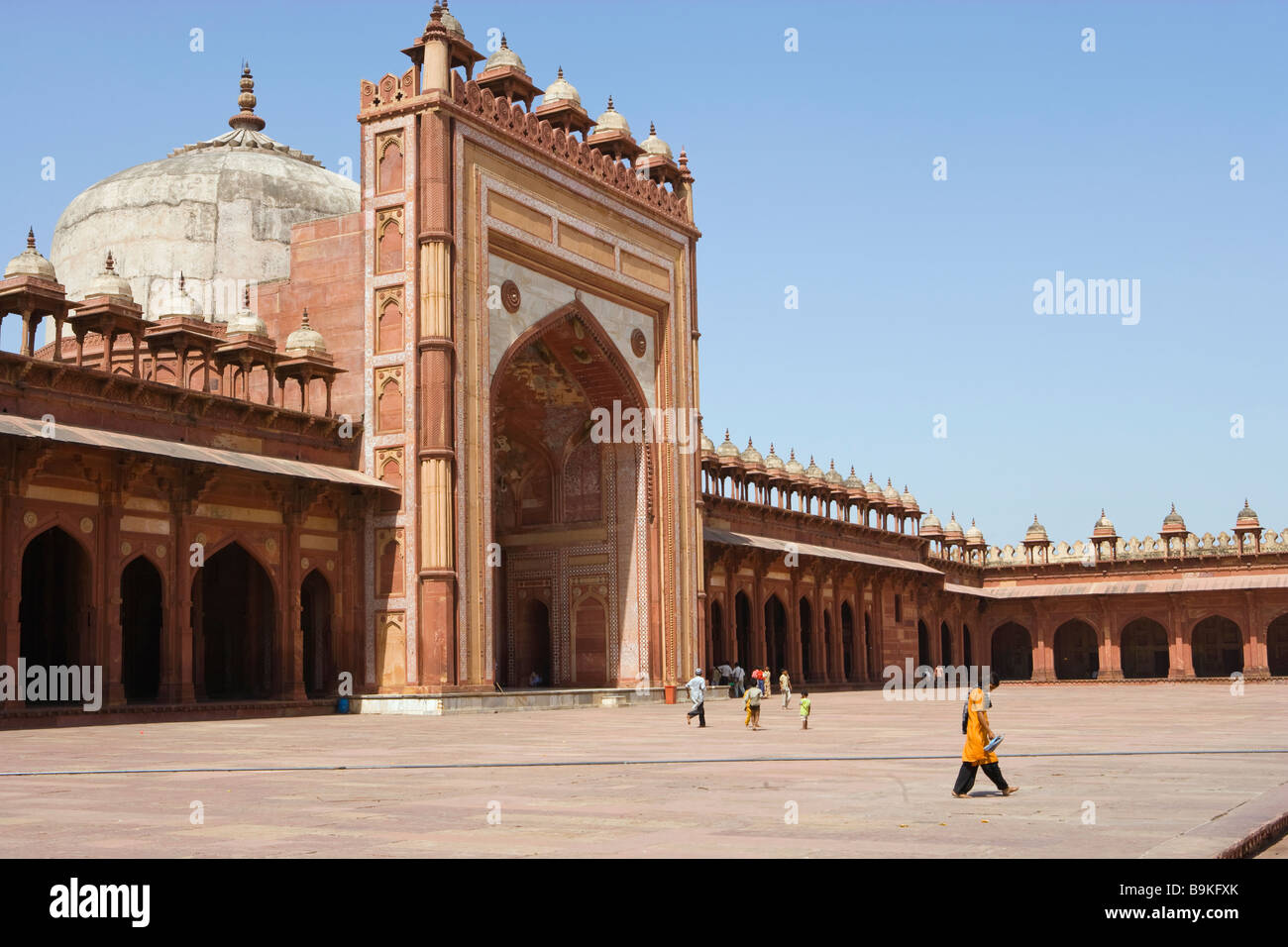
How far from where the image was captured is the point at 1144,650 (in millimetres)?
56281

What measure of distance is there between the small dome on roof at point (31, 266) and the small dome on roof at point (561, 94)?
12.8 m

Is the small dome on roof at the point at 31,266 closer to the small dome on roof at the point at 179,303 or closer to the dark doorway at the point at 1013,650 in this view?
the small dome on roof at the point at 179,303

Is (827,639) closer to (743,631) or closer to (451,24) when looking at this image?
(743,631)

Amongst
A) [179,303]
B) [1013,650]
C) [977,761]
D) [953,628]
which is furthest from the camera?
[1013,650]

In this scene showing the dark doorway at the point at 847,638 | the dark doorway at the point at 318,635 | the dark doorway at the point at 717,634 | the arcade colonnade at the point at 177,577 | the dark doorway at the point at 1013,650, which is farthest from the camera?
the dark doorway at the point at 1013,650

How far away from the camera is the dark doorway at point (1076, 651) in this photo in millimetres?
58062

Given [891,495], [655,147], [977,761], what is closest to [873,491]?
[891,495]

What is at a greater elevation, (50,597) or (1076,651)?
(50,597)

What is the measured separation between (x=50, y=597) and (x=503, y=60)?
13667 millimetres

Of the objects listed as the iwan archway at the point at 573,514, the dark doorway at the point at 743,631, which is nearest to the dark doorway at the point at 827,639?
the dark doorway at the point at 743,631

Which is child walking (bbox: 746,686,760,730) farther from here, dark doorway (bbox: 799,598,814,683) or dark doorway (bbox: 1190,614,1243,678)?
dark doorway (bbox: 1190,614,1243,678)
